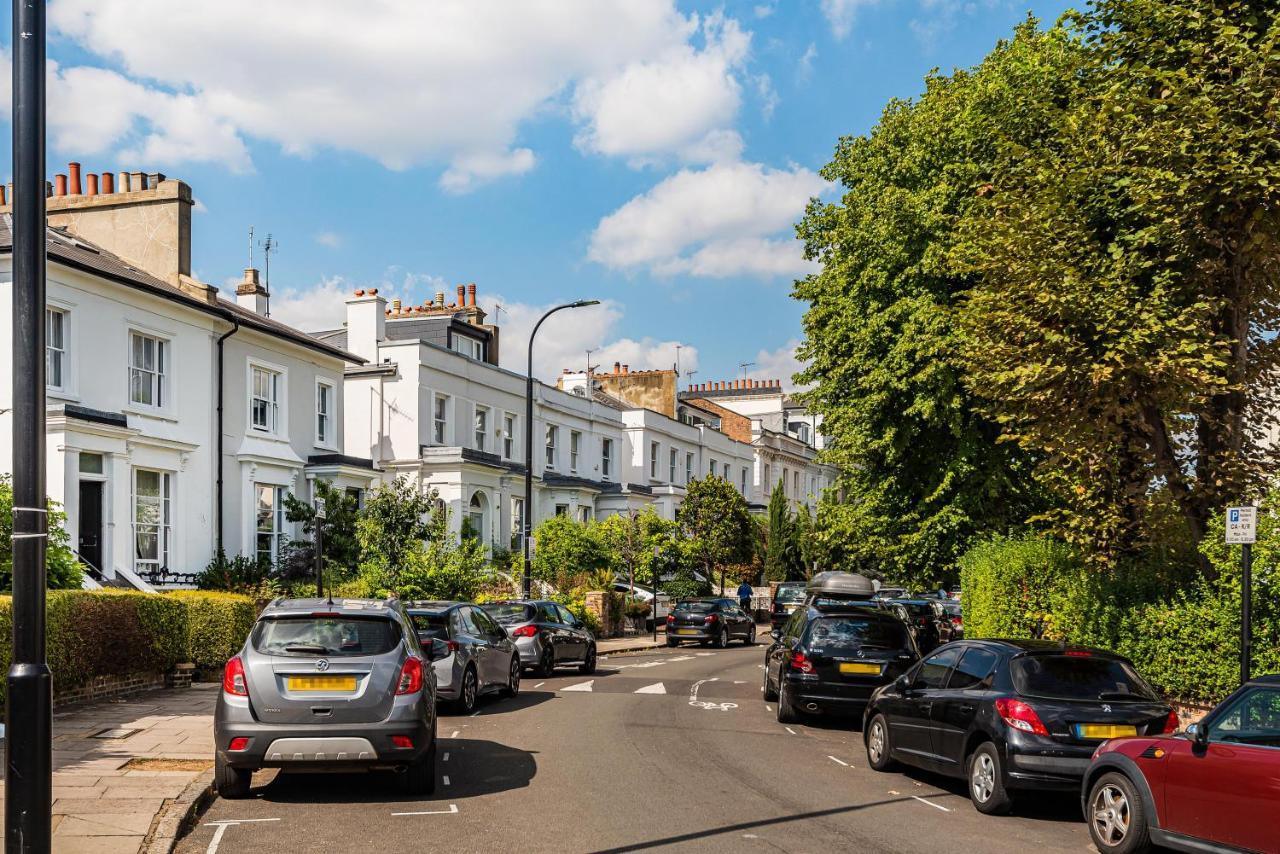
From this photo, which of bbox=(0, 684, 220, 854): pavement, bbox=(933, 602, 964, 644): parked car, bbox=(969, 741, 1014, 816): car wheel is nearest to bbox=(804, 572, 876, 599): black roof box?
bbox=(933, 602, 964, 644): parked car

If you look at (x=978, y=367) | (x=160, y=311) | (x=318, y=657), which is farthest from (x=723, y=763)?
(x=160, y=311)

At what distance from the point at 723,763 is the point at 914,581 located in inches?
582

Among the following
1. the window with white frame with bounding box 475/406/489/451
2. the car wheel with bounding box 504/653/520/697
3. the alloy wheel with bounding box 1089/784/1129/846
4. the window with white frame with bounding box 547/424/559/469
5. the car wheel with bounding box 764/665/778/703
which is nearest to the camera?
the alloy wheel with bounding box 1089/784/1129/846

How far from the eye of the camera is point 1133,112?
44.2ft

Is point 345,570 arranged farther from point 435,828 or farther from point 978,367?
point 435,828

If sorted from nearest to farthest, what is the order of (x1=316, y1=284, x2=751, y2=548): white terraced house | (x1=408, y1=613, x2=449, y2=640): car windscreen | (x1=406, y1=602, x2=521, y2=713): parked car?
1. (x1=406, y1=602, x2=521, y2=713): parked car
2. (x1=408, y1=613, x2=449, y2=640): car windscreen
3. (x1=316, y1=284, x2=751, y2=548): white terraced house

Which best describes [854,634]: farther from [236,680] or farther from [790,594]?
[790,594]

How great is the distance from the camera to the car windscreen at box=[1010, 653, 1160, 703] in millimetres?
10562

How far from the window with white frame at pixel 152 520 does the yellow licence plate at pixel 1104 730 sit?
21.2m

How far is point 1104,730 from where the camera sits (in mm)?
10227

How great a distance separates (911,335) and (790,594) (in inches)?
721

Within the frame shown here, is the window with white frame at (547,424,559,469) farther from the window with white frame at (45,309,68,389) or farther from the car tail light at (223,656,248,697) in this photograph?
the car tail light at (223,656,248,697)

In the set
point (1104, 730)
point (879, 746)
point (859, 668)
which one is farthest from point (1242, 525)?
point (859, 668)

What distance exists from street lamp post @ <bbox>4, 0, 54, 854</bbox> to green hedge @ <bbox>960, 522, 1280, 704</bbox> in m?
10.9
